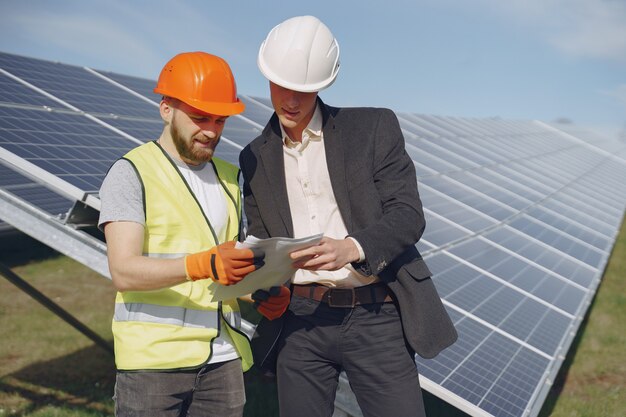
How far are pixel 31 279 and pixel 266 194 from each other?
33.0 feet

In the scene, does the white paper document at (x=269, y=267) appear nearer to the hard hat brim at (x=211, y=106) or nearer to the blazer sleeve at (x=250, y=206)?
the blazer sleeve at (x=250, y=206)

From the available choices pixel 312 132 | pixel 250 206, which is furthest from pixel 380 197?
pixel 250 206

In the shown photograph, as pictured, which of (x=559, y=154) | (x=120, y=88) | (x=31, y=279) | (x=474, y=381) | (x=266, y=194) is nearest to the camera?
(x=266, y=194)

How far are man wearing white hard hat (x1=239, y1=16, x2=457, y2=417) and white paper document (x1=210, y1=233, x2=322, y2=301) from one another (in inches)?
13.2

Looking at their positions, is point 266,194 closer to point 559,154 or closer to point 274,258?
point 274,258

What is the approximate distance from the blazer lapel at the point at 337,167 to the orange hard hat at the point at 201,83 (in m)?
0.44

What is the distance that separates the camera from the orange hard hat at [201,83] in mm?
2984

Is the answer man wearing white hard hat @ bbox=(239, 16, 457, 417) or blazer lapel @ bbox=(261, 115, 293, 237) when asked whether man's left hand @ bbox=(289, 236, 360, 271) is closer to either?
man wearing white hard hat @ bbox=(239, 16, 457, 417)

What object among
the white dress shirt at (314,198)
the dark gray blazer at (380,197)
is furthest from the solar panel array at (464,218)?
the white dress shirt at (314,198)

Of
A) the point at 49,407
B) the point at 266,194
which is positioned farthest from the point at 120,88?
the point at 266,194

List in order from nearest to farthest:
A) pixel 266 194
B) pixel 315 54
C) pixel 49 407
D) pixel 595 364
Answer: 1. pixel 315 54
2. pixel 266 194
3. pixel 49 407
4. pixel 595 364

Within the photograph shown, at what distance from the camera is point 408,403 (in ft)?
10.9

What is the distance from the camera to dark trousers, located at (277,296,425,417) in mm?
3324

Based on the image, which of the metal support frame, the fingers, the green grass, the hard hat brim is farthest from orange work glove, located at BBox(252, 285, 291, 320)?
the green grass
